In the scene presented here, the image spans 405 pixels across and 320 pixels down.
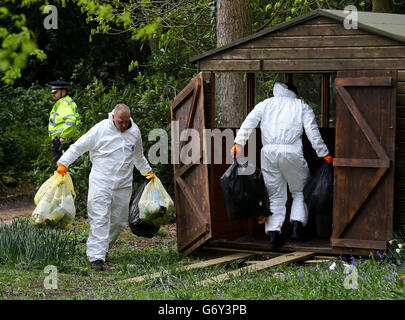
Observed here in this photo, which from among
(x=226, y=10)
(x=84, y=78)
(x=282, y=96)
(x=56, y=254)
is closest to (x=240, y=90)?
(x=226, y=10)

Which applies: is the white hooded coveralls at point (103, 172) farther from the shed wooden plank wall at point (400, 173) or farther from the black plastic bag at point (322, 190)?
the shed wooden plank wall at point (400, 173)

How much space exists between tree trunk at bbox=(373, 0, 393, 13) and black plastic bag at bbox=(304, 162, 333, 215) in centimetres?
580

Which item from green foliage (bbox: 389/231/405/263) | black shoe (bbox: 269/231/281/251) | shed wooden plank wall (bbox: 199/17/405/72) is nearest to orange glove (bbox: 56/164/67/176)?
shed wooden plank wall (bbox: 199/17/405/72)

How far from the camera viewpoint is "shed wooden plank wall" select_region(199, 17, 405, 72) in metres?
8.28

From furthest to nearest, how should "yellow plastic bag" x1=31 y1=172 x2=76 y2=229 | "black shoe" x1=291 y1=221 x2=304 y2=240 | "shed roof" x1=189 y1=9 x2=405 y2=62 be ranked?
"black shoe" x1=291 y1=221 x2=304 y2=240 < "yellow plastic bag" x1=31 y1=172 x2=76 y2=229 < "shed roof" x1=189 y1=9 x2=405 y2=62

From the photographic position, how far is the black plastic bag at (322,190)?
877cm

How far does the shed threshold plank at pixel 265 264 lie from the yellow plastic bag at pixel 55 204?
1926 millimetres

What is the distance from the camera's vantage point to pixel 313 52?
864 centimetres

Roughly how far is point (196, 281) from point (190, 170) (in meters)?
2.01
